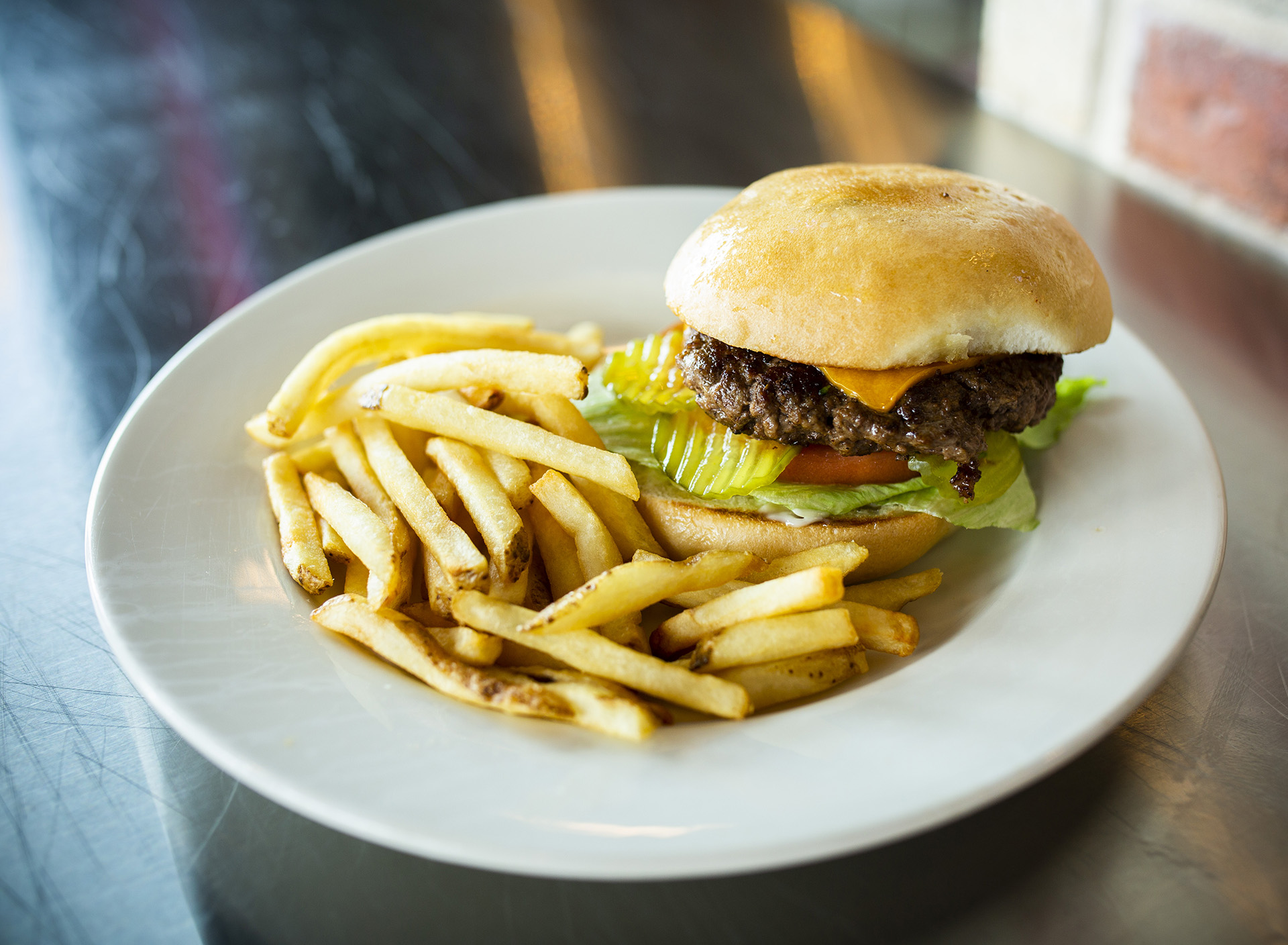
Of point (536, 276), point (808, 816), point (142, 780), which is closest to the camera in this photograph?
point (808, 816)

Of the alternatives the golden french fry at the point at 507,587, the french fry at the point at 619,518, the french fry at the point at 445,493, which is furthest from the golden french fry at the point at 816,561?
the french fry at the point at 445,493

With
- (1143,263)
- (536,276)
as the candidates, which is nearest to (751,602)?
(536,276)

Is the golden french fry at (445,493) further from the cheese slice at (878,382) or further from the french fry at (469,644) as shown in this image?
the cheese slice at (878,382)

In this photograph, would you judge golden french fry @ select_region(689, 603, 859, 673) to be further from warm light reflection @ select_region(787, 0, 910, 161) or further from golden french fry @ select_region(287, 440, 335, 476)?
warm light reflection @ select_region(787, 0, 910, 161)

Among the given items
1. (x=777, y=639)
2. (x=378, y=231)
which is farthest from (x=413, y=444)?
(x=378, y=231)

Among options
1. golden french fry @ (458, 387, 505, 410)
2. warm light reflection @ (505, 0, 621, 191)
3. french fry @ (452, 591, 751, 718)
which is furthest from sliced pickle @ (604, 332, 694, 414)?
warm light reflection @ (505, 0, 621, 191)

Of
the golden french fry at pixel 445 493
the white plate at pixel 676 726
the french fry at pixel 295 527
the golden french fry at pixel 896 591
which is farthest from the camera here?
the golden french fry at pixel 445 493

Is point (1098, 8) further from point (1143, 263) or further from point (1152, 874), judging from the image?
point (1152, 874)
